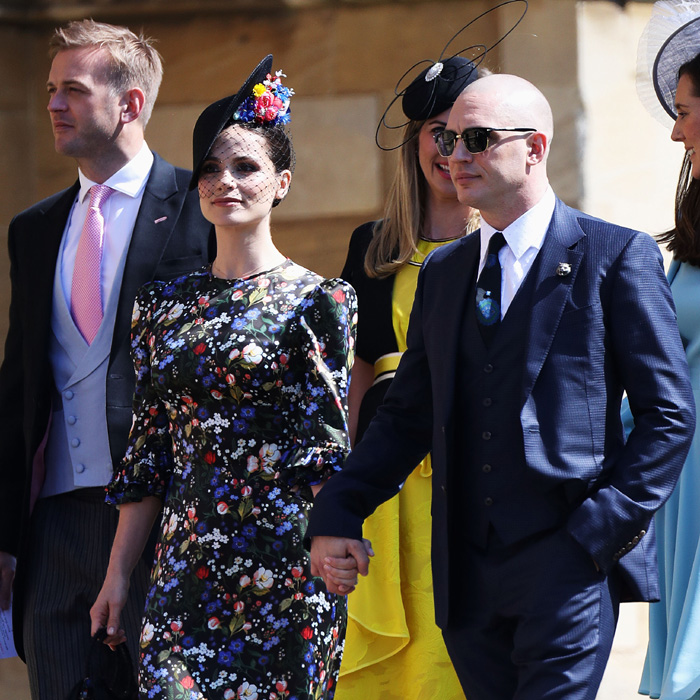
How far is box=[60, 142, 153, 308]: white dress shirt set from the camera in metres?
4.80

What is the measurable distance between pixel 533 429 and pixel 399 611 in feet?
5.58

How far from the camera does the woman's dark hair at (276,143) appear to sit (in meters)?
4.37

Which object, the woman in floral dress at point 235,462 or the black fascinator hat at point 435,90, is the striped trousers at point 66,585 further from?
the black fascinator hat at point 435,90

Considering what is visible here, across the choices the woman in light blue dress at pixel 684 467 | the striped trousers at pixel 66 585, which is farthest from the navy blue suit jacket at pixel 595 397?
the striped trousers at pixel 66 585

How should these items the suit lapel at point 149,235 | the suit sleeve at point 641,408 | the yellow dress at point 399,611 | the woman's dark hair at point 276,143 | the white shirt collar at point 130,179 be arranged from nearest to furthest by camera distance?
the suit sleeve at point 641,408
the woman's dark hair at point 276,143
the suit lapel at point 149,235
the yellow dress at point 399,611
the white shirt collar at point 130,179

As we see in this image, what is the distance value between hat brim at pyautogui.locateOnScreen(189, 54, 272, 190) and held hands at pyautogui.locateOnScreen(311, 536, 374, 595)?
1.29 m

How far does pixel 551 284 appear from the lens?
337 cm

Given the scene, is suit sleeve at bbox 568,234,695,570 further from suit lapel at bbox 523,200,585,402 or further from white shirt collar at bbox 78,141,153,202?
white shirt collar at bbox 78,141,153,202

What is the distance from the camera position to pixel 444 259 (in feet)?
12.2

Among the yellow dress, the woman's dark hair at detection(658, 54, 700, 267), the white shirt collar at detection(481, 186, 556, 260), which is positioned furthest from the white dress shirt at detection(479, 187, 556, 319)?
the yellow dress

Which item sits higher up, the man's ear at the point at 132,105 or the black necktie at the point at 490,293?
the man's ear at the point at 132,105

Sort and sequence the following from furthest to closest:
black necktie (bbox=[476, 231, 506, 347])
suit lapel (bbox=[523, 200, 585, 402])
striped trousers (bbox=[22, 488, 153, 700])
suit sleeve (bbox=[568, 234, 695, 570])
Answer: striped trousers (bbox=[22, 488, 153, 700])
black necktie (bbox=[476, 231, 506, 347])
suit lapel (bbox=[523, 200, 585, 402])
suit sleeve (bbox=[568, 234, 695, 570])

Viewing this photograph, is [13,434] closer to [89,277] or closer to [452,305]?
[89,277]

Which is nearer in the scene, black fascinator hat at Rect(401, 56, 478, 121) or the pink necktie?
the pink necktie
